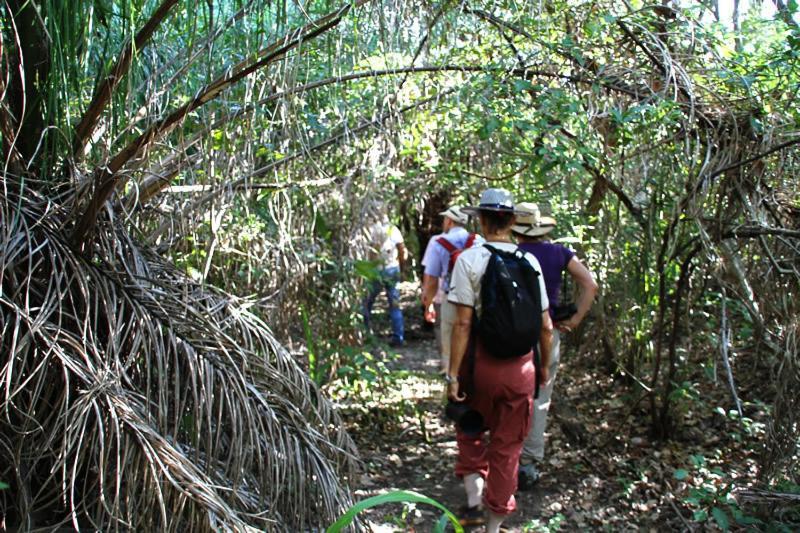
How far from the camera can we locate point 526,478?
5613 mm

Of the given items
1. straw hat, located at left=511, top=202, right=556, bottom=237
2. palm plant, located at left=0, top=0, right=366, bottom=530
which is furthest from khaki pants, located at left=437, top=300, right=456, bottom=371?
palm plant, located at left=0, top=0, right=366, bottom=530

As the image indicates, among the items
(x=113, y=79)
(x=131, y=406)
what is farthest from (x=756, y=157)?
(x=131, y=406)

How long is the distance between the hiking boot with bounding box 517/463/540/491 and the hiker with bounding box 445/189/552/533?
995 mm

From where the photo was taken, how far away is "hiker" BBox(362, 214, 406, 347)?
790cm

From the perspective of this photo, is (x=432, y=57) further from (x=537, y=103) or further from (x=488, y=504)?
(x=488, y=504)

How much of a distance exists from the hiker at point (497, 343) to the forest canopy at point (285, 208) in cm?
70

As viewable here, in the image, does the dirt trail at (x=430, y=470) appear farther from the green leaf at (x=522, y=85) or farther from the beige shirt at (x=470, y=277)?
the green leaf at (x=522, y=85)

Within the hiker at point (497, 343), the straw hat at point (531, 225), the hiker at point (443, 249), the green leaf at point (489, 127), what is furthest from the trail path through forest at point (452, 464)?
the green leaf at point (489, 127)

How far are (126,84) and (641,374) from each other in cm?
488

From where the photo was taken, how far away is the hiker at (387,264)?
7898mm

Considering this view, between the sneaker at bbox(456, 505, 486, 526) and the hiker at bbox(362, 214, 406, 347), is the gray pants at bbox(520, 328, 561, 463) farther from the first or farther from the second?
the hiker at bbox(362, 214, 406, 347)

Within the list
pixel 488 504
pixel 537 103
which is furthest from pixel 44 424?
pixel 537 103

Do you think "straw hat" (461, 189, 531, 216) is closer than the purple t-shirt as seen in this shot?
Yes

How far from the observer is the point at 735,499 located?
480 cm
